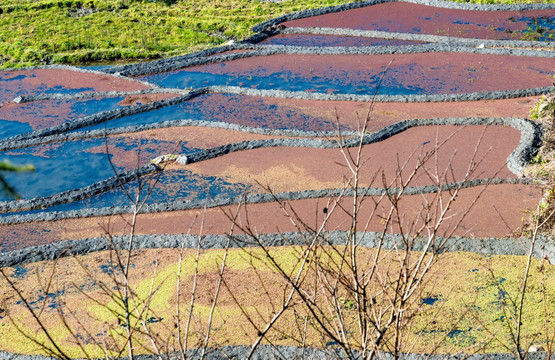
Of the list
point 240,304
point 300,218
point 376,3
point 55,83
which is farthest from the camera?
point 376,3

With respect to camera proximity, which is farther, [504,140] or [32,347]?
[504,140]

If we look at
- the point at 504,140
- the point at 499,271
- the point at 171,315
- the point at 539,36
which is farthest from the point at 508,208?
the point at 539,36

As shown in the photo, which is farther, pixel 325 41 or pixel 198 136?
pixel 325 41

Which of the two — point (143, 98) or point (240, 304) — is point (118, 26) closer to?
point (143, 98)

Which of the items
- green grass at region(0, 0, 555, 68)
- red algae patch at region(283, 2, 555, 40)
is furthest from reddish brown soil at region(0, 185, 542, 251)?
green grass at region(0, 0, 555, 68)

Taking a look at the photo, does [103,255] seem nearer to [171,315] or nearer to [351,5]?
[171,315]

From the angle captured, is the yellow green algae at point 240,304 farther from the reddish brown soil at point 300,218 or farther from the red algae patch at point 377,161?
the red algae patch at point 377,161

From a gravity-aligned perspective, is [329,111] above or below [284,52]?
below

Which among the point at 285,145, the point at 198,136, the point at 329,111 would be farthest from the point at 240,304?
the point at 329,111
